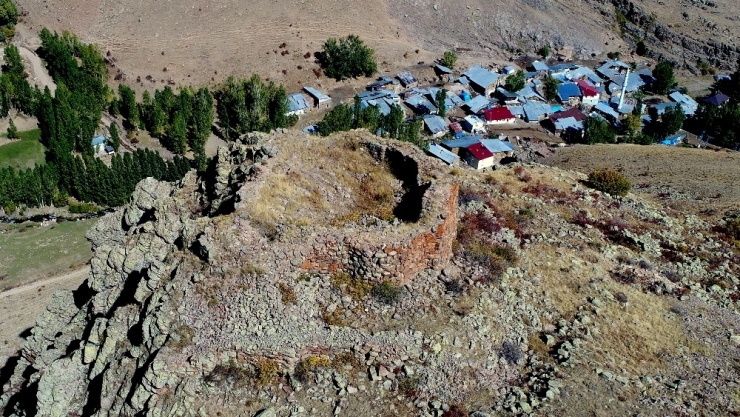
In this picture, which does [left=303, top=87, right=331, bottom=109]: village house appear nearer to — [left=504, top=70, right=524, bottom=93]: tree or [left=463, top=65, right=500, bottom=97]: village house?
[left=463, top=65, right=500, bottom=97]: village house

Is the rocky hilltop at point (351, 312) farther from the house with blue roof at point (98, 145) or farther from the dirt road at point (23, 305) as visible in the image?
the house with blue roof at point (98, 145)

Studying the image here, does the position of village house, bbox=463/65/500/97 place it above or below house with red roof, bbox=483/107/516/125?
above

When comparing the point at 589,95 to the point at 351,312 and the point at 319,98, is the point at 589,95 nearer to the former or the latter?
the point at 319,98

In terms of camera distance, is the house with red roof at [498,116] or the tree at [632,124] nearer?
the tree at [632,124]

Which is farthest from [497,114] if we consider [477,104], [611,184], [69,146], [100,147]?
[69,146]

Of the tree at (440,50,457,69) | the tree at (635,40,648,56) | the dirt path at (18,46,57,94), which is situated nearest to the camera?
the dirt path at (18,46,57,94)

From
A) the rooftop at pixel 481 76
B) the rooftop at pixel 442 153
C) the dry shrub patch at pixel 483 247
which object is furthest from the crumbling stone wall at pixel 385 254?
the rooftop at pixel 481 76

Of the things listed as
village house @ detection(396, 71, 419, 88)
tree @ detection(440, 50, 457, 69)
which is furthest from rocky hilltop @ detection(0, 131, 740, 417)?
tree @ detection(440, 50, 457, 69)

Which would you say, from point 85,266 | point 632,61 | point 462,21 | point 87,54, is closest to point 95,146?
point 87,54
